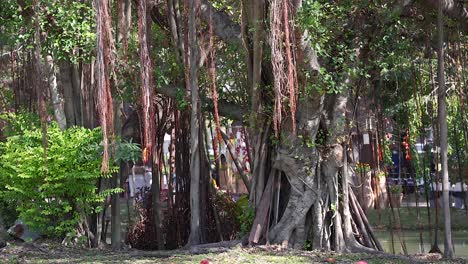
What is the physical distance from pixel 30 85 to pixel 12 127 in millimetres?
1905

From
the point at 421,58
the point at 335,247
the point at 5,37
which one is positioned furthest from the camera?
the point at 421,58

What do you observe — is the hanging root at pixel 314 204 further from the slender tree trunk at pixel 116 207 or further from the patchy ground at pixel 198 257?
the slender tree trunk at pixel 116 207

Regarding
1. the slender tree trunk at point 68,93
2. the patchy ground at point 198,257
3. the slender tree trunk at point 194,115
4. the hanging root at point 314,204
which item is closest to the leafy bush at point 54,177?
the patchy ground at point 198,257

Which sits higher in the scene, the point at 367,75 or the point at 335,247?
the point at 367,75

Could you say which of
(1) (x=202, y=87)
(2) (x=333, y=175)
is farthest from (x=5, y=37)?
(2) (x=333, y=175)

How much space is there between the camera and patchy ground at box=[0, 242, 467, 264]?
7.67m

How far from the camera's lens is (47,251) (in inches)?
343

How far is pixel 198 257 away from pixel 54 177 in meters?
2.16

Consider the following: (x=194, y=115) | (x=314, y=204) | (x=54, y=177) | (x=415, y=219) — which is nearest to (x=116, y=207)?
(x=54, y=177)

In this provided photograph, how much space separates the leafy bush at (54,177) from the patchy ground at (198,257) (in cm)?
47

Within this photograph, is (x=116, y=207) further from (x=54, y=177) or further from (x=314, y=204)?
(x=314, y=204)

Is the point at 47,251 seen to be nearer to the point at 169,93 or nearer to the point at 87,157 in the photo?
the point at 87,157

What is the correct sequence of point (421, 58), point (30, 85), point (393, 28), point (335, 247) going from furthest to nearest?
point (30, 85) < point (421, 58) < point (393, 28) < point (335, 247)

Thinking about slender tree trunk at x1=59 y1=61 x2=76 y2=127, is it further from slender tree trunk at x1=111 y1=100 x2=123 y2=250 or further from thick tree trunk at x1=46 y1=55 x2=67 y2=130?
slender tree trunk at x1=111 y1=100 x2=123 y2=250
